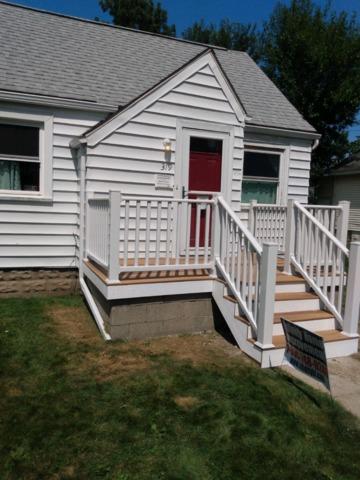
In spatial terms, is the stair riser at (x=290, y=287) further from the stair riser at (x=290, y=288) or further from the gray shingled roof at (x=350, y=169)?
the gray shingled roof at (x=350, y=169)

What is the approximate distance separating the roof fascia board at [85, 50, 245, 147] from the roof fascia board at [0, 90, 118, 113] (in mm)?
910

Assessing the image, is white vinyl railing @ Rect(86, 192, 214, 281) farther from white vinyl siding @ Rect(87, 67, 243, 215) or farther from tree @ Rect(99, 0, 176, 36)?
tree @ Rect(99, 0, 176, 36)

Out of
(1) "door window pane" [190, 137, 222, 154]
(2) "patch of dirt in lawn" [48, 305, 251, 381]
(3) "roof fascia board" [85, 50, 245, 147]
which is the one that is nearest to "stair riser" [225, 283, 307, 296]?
(2) "patch of dirt in lawn" [48, 305, 251, 381]

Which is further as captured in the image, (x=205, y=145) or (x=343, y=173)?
(x=343, y=173)

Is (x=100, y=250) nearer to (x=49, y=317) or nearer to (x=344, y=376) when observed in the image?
(x=49, y=317)

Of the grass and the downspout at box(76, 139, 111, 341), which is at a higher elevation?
the downspout at box(76, 139, 111, 341)

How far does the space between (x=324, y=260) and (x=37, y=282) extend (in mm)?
4487

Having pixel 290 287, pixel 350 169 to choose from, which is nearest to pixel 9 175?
pixel 290 287

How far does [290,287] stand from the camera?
5297 mm

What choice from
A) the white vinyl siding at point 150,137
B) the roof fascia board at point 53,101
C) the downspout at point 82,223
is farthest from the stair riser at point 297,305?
the roof fascia board at point 53,101

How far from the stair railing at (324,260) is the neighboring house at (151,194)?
0.02 metres

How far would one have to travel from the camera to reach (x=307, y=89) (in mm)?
19453

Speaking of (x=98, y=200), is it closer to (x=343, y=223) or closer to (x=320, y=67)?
(x=343, y=223)

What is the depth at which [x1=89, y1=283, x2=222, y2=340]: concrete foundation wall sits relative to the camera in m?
4.73
